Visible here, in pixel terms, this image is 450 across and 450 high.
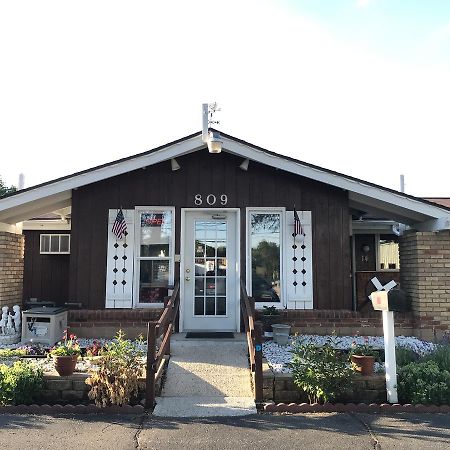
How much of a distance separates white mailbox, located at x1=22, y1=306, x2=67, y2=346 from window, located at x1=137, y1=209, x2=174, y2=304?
1588 millimetres

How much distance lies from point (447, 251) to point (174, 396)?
18.4 ft

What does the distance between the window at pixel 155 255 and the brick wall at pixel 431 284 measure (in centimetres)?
453

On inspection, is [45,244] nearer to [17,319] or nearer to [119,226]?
[17,319]

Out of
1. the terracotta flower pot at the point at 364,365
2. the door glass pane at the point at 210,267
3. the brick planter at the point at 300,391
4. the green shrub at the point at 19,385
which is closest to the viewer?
the green shrub at the point at 19,385

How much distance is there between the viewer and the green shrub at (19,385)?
518cm

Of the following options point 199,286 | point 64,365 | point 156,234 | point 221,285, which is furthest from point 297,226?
point 64,365

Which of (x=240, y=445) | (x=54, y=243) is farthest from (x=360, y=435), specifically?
(x=54, y=243)

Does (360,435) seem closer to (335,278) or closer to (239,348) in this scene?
(239,348)

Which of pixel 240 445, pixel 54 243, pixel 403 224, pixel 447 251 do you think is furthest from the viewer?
pixel 54 243

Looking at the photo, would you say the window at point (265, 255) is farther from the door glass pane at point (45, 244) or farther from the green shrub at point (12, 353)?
the door glass pane at point (45, 244)

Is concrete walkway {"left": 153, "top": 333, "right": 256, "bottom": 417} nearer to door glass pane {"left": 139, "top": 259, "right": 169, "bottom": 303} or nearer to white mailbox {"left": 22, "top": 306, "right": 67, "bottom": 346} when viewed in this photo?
door glass pane {"left": 139, "top": 259, "right": 169, "bottom": 303}

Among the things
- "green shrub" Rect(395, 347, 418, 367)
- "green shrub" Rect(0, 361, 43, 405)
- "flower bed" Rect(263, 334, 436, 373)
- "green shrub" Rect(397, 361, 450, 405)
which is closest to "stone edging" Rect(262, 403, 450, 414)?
"green shrub" Rect(397, 361, 450, 405)

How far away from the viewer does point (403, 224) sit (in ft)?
31.0

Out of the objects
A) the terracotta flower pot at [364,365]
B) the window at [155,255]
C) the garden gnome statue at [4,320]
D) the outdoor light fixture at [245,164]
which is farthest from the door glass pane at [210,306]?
the garden gnome statue at [4,320]
